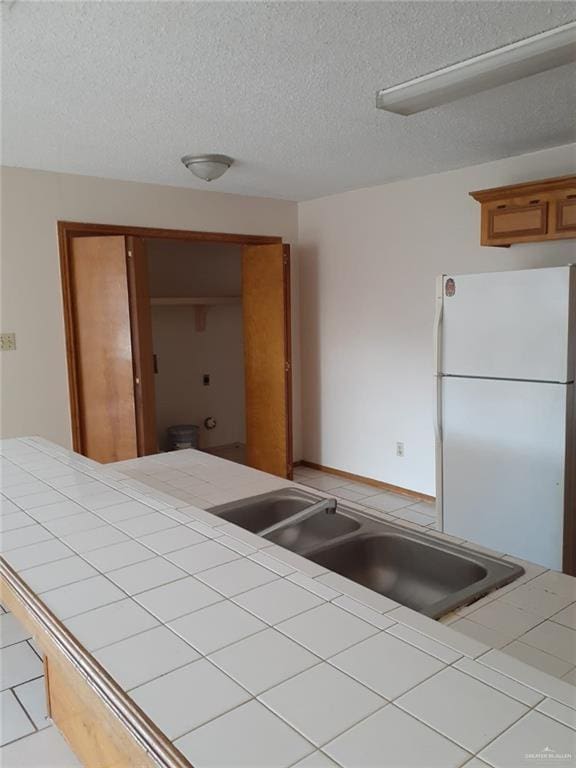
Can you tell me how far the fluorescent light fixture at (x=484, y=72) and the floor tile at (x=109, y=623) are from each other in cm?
205

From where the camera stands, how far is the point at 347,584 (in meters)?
1.12

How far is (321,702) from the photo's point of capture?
2.46ft

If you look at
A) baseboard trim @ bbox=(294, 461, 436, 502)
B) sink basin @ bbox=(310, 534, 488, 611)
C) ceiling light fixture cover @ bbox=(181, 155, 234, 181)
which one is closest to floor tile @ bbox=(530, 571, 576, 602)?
sink basin @ bbox=(310, 534, 488, 611)

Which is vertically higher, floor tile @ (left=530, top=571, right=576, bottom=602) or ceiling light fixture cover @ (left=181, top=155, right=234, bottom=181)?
ceiling light fixture cover @ (left=181, top=155, right=234, bottom=181)

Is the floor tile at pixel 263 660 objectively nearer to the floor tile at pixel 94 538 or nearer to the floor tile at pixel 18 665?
the floor tile at pixel 94 538

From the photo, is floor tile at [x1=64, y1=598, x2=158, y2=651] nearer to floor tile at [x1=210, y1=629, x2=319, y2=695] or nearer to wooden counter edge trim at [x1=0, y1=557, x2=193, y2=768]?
wooden counter edge trim at [x1=0, y1=557, x2=193, y2=768]

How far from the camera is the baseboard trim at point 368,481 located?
4384 mm

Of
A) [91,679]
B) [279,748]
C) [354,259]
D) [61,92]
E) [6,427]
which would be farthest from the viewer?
[354,259]

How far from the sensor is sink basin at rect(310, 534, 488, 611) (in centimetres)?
157

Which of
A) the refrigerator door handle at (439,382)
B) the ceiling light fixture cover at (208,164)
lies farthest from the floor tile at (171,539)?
the ceiling light fixture cover at (208,164)

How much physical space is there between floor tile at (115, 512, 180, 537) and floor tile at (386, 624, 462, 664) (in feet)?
2.10

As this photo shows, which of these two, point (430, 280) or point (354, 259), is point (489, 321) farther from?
point (354, 259)

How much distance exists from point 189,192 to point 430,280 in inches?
74.1

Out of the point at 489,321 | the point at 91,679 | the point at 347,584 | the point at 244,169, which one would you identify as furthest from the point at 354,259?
the point at 91,679
